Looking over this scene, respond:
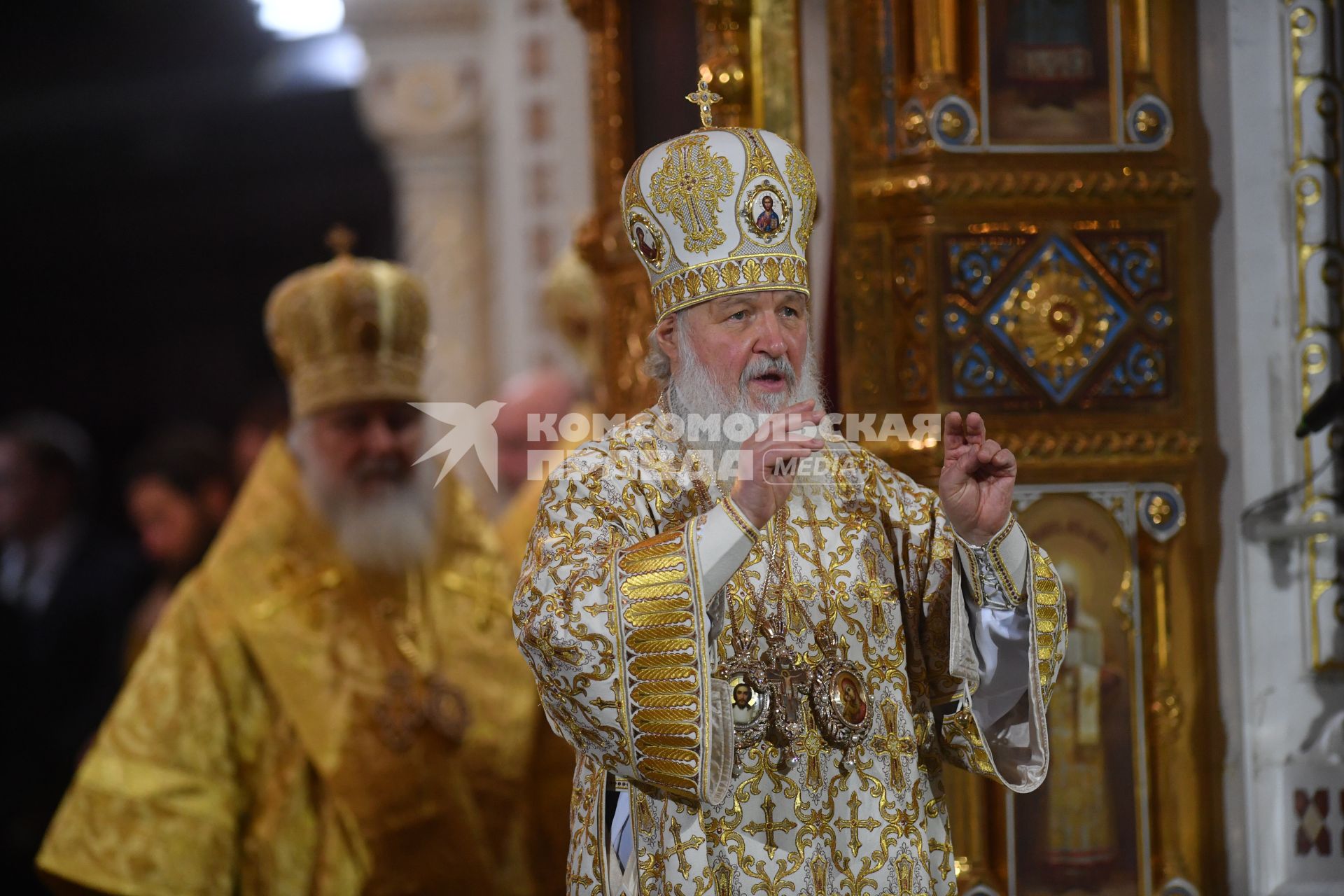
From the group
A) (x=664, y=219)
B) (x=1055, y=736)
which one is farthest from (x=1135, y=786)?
(x=664, y=219)

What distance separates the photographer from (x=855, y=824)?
130 inches

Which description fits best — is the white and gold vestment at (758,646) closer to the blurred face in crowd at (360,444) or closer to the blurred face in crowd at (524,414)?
the blurred face in crowd at (360,444)

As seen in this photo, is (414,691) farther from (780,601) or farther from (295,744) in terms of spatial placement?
(780,601)

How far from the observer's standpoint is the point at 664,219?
3422 mm

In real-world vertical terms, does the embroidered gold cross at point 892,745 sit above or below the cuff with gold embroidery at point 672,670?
below

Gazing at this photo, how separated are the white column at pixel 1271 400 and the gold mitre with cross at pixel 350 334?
2.63 meters

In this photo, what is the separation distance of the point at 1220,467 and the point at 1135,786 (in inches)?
28.7

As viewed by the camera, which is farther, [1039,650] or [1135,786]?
[1135,786]

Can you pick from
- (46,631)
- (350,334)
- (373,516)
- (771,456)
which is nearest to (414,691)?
(373,516)

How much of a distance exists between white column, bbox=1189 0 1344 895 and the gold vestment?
228cm

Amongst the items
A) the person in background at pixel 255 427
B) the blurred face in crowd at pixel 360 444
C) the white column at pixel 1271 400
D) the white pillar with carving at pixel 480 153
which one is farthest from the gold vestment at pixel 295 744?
the white pillar with carving at pixel 480 153

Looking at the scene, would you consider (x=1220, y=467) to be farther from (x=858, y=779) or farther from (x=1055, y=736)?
(x=858, y=779)

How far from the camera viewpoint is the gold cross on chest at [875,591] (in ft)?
11.2

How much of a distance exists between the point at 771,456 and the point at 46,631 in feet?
20.0
